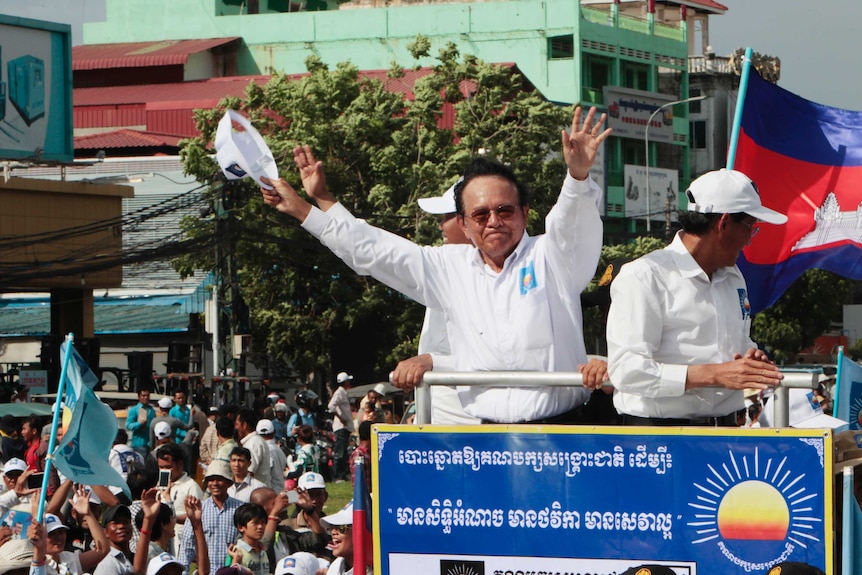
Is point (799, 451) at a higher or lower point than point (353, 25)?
lower

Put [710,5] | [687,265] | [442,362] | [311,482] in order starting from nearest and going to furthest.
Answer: [687,265] → [442,362] → [311,482] → [710,5]

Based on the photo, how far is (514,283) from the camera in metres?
5.14

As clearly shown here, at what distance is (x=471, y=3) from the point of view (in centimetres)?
6119

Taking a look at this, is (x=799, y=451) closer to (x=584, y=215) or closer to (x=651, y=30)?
(x=584, y=215)

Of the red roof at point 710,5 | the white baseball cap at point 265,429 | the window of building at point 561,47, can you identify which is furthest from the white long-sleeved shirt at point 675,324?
the red roof at point 710,5

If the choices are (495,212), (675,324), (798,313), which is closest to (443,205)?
(495,212)

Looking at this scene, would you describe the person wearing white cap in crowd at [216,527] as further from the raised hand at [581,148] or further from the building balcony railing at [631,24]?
the building balcony railing at [631,24]

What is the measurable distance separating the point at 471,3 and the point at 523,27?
7.79 feet

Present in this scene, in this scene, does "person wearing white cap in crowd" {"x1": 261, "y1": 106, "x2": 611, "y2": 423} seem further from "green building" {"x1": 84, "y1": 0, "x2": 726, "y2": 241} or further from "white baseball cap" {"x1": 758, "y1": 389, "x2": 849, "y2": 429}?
"green building" {"x1": 84, "y1": 0, "x2": 726, "y2": 241}

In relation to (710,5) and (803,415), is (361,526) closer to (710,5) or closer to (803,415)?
(803,415)

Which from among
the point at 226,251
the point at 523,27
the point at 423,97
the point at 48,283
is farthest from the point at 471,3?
the point at 226,251

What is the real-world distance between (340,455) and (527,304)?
17330 mm

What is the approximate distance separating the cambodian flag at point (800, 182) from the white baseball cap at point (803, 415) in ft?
9.72

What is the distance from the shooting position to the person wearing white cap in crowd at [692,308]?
4.80m
